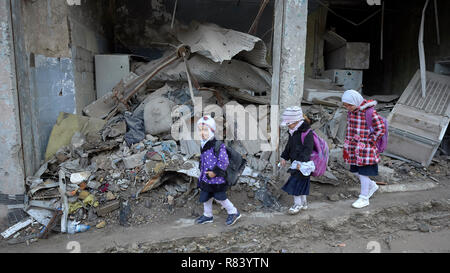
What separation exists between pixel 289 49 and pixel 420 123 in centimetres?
336

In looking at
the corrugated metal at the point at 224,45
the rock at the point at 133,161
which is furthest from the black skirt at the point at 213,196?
the corrugated metal at the point at 224,45

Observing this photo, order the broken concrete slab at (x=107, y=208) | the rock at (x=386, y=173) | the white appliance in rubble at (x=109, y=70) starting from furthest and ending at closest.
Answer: the white appliance in rubble at (x=109, y=70)
the rock at (x=386, y=173)
the broken concrete slab at (x=107, y=208)

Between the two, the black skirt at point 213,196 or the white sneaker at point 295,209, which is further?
the white sneaker at point 295,209

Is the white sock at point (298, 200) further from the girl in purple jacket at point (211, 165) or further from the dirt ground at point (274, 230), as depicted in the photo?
the girl in purple jacket at point (211, 165)

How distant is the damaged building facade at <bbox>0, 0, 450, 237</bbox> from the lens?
4281 millimetres

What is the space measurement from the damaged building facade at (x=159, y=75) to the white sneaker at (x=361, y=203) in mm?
1363

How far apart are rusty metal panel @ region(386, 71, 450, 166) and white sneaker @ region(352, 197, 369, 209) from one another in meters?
2.34

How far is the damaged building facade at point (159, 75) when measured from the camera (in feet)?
14.0

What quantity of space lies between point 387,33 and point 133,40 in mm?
8263

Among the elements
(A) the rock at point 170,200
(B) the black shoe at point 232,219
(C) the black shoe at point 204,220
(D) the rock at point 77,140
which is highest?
(D) the rock at point 77,140

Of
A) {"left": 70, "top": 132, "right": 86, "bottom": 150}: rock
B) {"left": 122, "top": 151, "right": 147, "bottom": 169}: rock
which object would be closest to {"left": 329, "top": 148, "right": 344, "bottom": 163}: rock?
{"left": 122, "top": 151, "right": 147, "bottom": 169}: rock

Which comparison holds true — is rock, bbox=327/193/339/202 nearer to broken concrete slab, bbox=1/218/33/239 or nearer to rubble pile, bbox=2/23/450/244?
rubble pile, bbox=2/23/450/244

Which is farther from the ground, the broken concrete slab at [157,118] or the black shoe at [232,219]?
the broken concrete slab at [157,118]

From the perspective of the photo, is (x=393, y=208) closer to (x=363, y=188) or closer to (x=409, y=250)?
(x=363, y=188)
